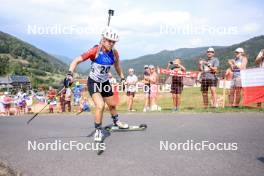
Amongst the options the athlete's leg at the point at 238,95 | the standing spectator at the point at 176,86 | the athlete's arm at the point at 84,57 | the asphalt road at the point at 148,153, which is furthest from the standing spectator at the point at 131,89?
the athlete's arm at the point at 84,57

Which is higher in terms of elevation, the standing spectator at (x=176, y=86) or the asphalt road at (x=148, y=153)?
the standing spectator at (x=176, y=86)

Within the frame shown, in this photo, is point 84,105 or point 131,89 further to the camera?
point 84,105

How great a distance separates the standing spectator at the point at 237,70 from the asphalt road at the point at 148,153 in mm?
3120

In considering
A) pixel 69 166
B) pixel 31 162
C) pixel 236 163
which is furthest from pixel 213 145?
pixel 31 162

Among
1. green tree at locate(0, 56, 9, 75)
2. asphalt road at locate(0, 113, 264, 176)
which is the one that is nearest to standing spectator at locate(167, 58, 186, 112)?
asphalt road at locate(0, 113, 264, 176)

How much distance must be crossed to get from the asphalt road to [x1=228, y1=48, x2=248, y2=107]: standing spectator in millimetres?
3120

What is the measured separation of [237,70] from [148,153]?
7765mm

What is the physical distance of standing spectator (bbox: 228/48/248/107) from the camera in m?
12.7

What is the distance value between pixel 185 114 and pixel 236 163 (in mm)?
6579

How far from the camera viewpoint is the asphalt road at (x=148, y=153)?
5086mm

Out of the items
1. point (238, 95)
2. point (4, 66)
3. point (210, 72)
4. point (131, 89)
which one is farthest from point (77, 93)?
point (4, 66)

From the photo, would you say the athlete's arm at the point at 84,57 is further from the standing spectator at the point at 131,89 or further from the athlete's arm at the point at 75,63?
the standing spectator at the point at 131,89

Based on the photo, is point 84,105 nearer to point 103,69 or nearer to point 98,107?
point 103,69

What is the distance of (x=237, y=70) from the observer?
41.8 ft
